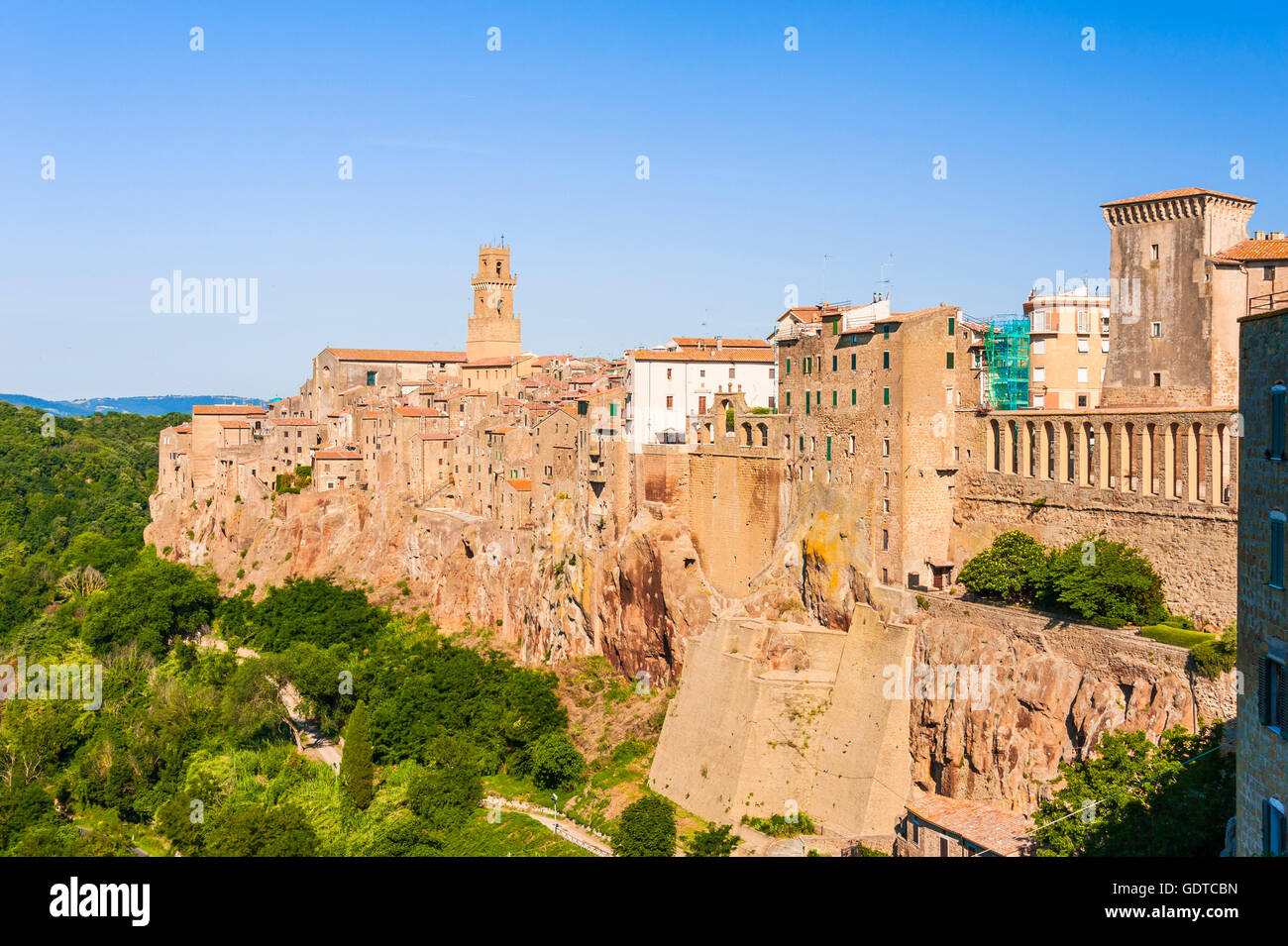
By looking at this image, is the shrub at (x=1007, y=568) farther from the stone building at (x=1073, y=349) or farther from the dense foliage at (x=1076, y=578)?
the stone building at (x=1073, y=349)

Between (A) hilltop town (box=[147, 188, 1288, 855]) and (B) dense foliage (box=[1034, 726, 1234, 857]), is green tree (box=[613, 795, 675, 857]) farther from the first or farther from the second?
(B) dense foliage (box=[1034, 726, 1234, 857])

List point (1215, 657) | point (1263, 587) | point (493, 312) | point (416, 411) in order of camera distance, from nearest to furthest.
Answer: point (1263, 587) → point (1215, 657) → point (416, 411) → point (493, 312)

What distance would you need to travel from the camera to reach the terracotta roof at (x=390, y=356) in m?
97.6

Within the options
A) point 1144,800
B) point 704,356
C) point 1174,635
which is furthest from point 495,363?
point 1144,800

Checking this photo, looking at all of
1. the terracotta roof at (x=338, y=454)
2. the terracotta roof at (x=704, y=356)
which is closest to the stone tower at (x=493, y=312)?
the terracotta roof at (x=338, y=454)

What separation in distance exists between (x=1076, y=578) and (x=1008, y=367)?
10964 millimetres

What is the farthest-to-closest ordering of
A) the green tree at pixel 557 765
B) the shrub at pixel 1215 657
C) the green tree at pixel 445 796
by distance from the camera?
the green tree at pixel 557 765 < the green tree at pixel 445 796 < the shrub at pixel 1215 657

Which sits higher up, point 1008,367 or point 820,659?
point 1008,367

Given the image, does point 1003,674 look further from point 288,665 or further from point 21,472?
point 21,472

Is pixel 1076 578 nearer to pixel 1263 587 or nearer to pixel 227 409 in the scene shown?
pixel 1263 587

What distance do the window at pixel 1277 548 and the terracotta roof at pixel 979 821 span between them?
59.6ft

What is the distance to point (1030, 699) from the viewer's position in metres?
35.8

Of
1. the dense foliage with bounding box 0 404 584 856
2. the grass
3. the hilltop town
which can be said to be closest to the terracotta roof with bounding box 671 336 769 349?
the hilltop town
